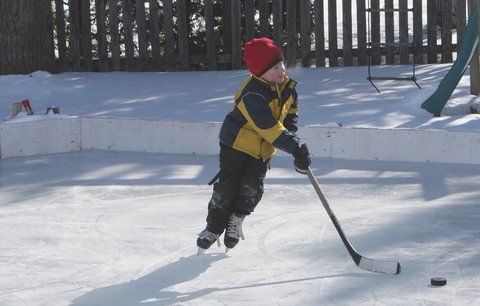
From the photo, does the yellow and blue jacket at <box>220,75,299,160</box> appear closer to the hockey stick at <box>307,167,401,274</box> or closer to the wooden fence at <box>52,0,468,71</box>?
the hockey stick at <box>307,167,401,274</box>

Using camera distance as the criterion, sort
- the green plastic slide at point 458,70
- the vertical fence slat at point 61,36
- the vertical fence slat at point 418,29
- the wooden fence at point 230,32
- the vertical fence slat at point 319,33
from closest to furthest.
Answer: the green plastic slide at point 458,70 → the vertical fence slat at point 418,29 → the wooden fence at point 230,32 → the vertical fence slat at point 319,33 → the vertical fence slat at point 61,36

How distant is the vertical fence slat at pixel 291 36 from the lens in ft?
37.7

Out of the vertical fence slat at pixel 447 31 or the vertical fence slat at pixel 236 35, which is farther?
the vertical fence slat at pixel 236 35

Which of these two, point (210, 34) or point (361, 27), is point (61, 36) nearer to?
point (210, 34)

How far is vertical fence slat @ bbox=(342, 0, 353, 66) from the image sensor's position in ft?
36.7

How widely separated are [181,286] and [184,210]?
1568 millimetres

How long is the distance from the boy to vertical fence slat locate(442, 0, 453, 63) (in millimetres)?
6291

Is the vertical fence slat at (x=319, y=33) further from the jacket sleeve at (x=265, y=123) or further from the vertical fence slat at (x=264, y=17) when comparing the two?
the jacket sleeve at (x=265, y=123)

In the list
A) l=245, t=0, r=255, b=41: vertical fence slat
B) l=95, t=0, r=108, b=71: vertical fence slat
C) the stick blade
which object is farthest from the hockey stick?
l=95, t=0, r=108, b=71: vertical fence slat

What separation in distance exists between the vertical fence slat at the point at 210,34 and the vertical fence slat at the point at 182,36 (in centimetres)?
26

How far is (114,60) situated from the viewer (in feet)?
40.4

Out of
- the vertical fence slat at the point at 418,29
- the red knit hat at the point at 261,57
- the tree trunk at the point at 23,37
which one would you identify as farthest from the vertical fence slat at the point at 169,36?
the red knit hat at the point at 261,57

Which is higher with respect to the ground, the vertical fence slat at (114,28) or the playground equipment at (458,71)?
the vertical fence slat at (114,28)

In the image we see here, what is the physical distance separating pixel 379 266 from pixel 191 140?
3426 mm
